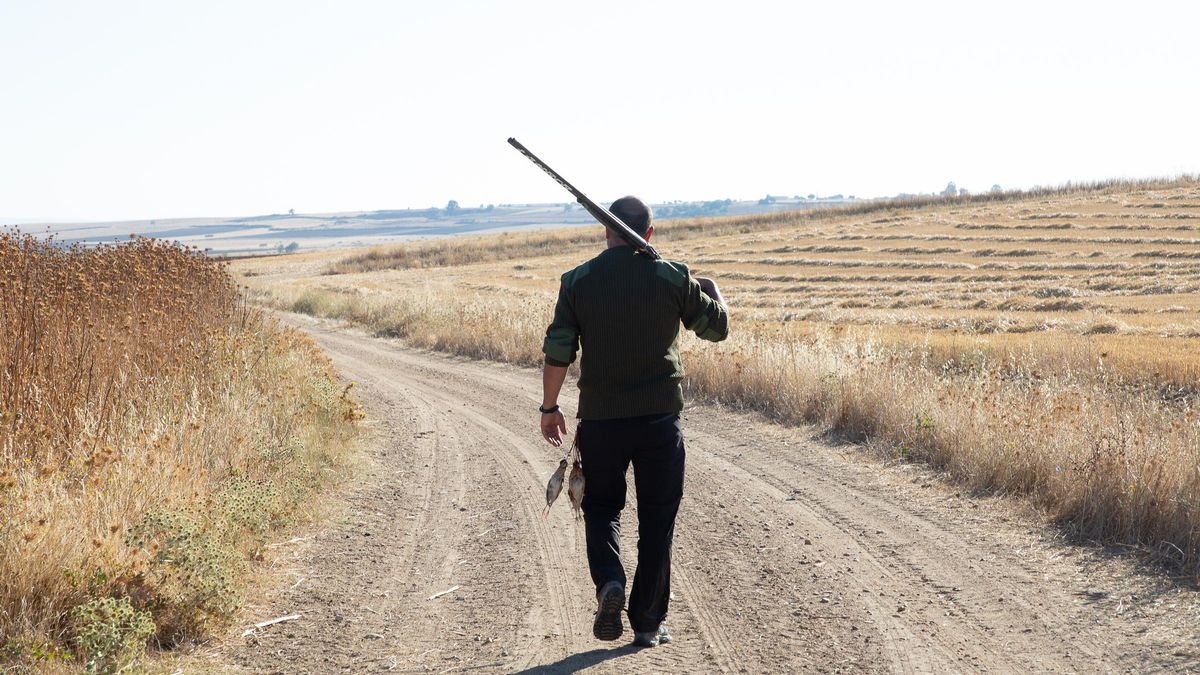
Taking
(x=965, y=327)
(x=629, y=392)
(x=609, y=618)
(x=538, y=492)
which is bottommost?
(x=965, y=327)

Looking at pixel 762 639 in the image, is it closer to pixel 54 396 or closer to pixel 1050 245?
pixel 54 396

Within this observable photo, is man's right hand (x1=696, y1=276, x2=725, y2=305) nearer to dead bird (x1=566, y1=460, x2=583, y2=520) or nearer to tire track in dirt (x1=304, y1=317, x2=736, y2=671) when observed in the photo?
dead bird (x1=566, y1=460, x2=583, y2=520)

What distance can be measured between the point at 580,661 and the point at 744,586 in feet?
5.06

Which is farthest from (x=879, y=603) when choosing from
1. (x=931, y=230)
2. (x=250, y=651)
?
(x=931, y=230)

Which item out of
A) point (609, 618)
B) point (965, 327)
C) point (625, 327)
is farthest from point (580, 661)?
point (965, 327)

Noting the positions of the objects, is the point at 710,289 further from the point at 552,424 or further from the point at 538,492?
the point at 538,492

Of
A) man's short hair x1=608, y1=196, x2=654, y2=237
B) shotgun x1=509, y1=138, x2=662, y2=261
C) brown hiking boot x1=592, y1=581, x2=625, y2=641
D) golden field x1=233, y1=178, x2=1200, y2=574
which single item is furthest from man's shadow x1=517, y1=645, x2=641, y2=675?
golden field x1=233, y1=178, x2=1200, y2=574

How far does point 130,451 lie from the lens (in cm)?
670

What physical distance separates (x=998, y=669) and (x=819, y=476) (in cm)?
451

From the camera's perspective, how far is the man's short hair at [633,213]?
532cm

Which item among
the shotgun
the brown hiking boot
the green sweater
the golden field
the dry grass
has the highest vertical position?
the shotgun

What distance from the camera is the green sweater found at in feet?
16.9

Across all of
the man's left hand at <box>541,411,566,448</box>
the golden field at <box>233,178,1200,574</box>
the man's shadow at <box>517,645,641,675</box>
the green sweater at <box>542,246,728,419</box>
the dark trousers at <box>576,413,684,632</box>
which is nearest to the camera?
the man's shadow at <box>517,645,641,675</box>

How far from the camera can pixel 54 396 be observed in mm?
7254
